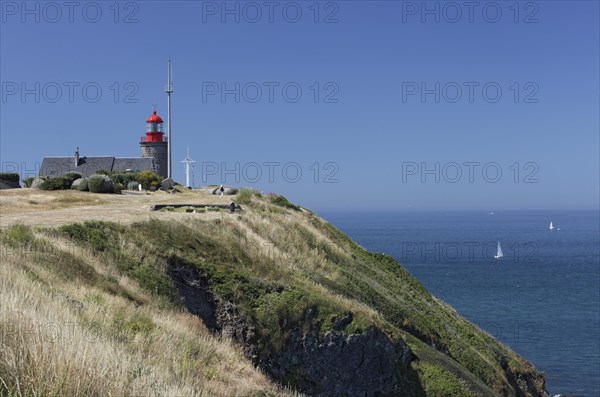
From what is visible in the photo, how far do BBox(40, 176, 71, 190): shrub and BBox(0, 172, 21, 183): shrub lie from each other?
8.39 m

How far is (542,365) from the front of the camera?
43531 mm

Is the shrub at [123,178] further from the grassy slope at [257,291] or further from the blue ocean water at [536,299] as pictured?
the blue ocean water at [536,299]

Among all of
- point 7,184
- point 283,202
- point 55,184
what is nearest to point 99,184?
point 55,184

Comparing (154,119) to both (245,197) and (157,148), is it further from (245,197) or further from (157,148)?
(245,197)

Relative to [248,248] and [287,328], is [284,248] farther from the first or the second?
[287,328]

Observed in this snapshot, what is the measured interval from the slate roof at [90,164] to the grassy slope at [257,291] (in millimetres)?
41163

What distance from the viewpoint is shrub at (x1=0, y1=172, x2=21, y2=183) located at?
50.3 meters

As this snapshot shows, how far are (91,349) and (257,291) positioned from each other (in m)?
14.0

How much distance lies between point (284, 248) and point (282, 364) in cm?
1164

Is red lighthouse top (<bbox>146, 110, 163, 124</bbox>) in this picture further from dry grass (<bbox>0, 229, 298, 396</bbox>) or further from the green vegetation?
dry grass (<bbox>0, 229, 298, 396</bbox>)

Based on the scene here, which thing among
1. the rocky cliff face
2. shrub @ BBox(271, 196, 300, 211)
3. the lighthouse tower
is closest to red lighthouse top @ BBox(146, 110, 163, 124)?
the lighthouse tower

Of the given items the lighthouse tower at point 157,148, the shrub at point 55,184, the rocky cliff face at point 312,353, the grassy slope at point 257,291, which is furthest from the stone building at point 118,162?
the rocky cliff face at point 312,353

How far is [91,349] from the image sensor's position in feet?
21.3

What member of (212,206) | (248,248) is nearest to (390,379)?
(248,248)
